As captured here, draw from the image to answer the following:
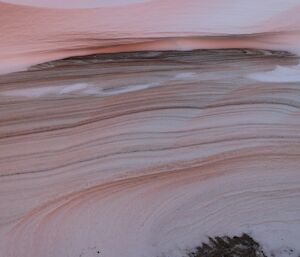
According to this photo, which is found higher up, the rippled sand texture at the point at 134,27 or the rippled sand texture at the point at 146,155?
the rippled sand texture at the point at 134,27

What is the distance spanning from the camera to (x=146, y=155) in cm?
70

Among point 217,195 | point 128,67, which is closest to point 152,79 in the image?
point 128,67

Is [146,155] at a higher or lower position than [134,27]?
lower

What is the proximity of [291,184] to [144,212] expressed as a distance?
0.22 m

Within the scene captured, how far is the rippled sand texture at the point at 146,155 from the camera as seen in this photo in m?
0.65

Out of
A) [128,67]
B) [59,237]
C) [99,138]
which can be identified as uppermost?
[128,67]

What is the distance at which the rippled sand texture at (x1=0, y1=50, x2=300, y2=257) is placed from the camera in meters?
0.65

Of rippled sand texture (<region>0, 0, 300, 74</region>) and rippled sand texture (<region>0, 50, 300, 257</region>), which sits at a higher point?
rippled sand texture (<region>0, 0, 300, 74</region>)

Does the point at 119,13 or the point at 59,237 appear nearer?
the point at 59,237

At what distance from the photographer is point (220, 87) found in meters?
0.76

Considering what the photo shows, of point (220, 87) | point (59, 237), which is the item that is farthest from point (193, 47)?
point (59, 237)

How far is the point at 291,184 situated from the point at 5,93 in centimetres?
42

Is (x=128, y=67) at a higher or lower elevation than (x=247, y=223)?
higher

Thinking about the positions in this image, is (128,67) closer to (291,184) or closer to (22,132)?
(22,132)
